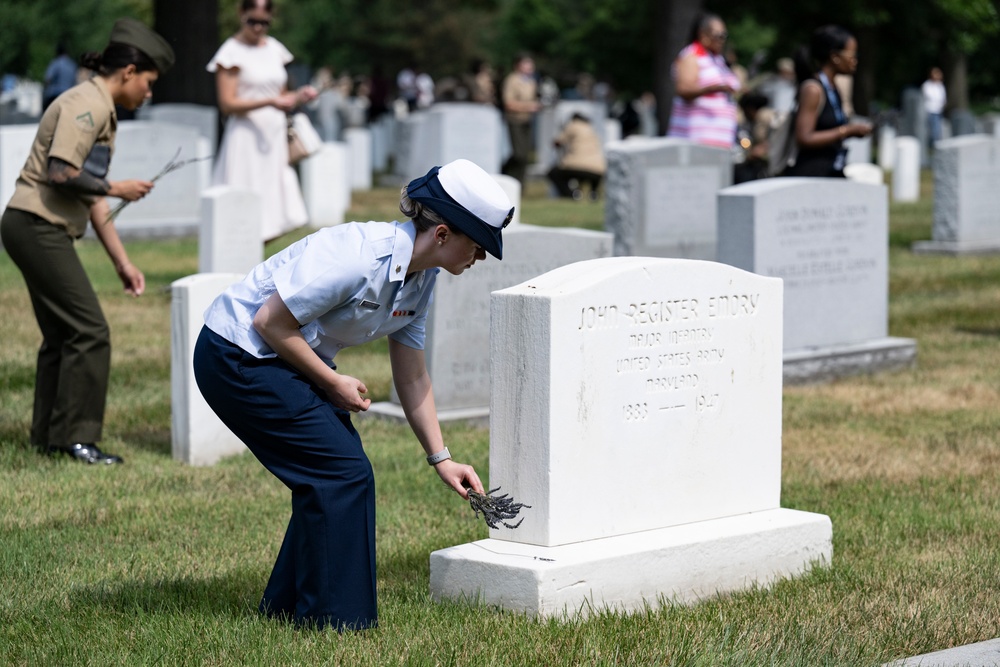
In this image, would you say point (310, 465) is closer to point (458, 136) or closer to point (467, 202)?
point (467, 202)

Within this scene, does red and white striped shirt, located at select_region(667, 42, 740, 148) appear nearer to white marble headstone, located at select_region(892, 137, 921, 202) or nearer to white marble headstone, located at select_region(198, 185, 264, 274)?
white marble headstone, located at select_region(198, 185, 264, 274)

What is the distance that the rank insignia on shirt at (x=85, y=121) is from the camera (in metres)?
6.95

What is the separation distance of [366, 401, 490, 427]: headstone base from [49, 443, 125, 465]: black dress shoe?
59.6 inches

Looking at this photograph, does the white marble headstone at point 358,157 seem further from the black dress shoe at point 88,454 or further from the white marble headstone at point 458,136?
the black dress shoe at point 88,454

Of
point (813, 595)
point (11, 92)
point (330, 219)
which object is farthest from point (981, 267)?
point (11, 92)

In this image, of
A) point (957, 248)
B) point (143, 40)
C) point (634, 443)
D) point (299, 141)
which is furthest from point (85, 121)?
point (957, 248)

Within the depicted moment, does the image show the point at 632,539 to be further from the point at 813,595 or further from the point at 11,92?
the point at 11,92

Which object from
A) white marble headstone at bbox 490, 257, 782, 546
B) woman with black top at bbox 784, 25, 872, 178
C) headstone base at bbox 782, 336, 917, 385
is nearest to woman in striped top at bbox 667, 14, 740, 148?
woman with black top at bbox 784, 25, 872, 178

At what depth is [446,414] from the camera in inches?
331

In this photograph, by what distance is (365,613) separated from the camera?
462 centimetres

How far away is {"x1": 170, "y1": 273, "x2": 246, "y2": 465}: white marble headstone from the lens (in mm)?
7340

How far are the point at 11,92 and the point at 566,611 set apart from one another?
52.4 meters

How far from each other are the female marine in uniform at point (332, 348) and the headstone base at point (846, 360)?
5.38m

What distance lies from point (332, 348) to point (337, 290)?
36 cm
